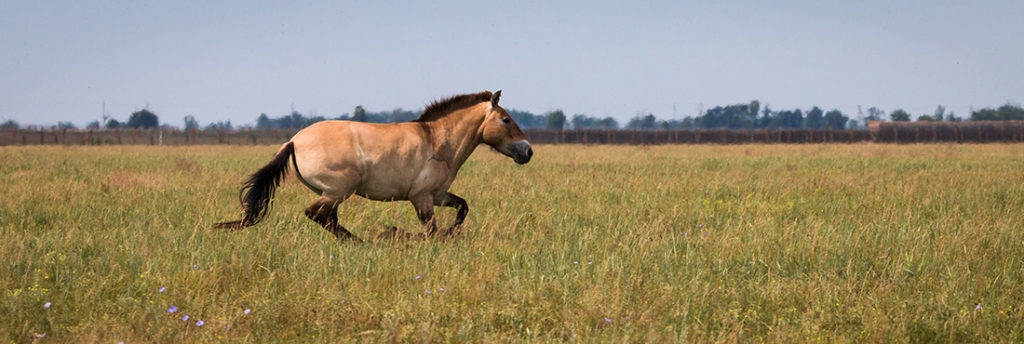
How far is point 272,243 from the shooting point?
5266mm

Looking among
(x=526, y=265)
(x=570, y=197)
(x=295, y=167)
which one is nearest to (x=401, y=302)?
(x=526, y=265)

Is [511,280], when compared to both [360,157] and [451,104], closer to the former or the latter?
[360,157]

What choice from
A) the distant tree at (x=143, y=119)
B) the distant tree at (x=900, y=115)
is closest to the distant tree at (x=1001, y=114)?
the distant tree at (x=900, y=115)

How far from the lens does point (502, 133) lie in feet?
19.9

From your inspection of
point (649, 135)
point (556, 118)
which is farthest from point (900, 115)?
point (649, 135)

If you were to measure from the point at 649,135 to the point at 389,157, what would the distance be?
61.7 m

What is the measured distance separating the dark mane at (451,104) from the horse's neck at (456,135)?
8cm

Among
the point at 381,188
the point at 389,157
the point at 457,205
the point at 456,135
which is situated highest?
the point at 456,135

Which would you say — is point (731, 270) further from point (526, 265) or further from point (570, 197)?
point (570, 197)

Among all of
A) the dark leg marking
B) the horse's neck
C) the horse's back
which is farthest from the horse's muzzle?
the horse's back

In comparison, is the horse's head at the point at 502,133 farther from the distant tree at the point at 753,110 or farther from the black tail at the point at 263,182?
the distant tree at the point at 753,110

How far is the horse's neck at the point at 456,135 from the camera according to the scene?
6059 millimetres

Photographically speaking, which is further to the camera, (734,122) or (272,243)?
(734,122)

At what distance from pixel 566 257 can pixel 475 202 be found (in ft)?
12.2
